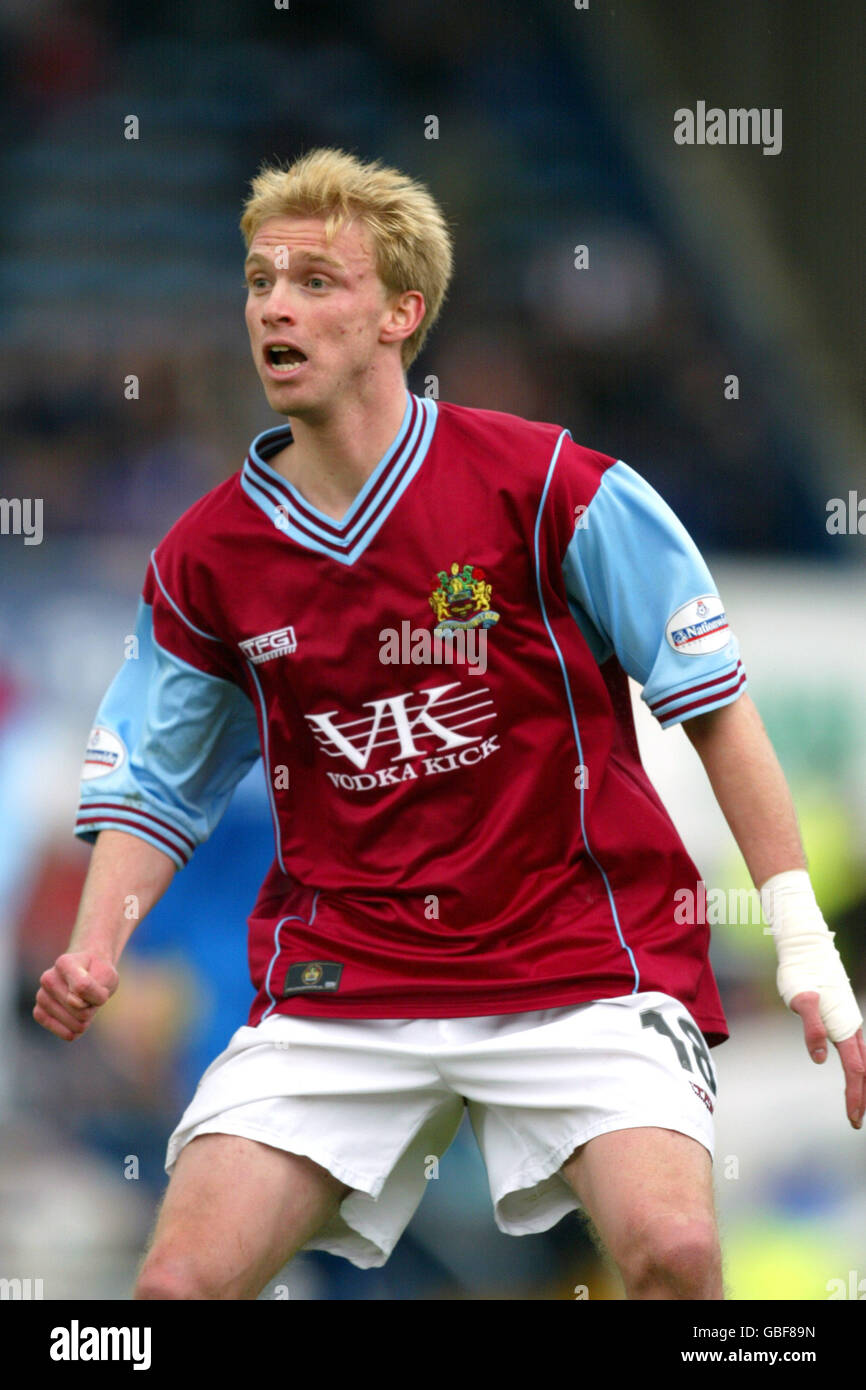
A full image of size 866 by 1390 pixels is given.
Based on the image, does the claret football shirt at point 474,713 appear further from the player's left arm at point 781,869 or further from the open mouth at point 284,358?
the open mouth at point 284,358

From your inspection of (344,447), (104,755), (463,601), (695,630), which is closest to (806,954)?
(695,630)

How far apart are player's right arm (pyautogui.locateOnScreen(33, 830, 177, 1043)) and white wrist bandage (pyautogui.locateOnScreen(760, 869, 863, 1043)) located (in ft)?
3.04

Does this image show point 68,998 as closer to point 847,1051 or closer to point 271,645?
point 271,645

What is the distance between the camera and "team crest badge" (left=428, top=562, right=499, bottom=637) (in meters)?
2.47

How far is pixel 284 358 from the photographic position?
99.8 inches

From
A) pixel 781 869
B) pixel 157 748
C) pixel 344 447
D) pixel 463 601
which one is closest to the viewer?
pixel 781 869

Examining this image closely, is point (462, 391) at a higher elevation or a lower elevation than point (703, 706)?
higher

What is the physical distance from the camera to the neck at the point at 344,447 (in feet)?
8.43

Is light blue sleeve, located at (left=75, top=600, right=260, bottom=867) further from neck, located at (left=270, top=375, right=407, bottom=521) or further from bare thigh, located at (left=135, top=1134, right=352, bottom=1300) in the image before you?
bare thigh, located at (left=135, top=1134, right=352, bottom=1300)

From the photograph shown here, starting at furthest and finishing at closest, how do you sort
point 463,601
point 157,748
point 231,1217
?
1. point 157,748
2. point 463,601
3. point 231,1217

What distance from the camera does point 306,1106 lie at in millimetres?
2391

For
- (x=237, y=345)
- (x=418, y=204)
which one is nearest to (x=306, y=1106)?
(x=418, y=204)

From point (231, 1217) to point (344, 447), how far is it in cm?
111

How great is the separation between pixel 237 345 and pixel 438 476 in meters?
2.81
